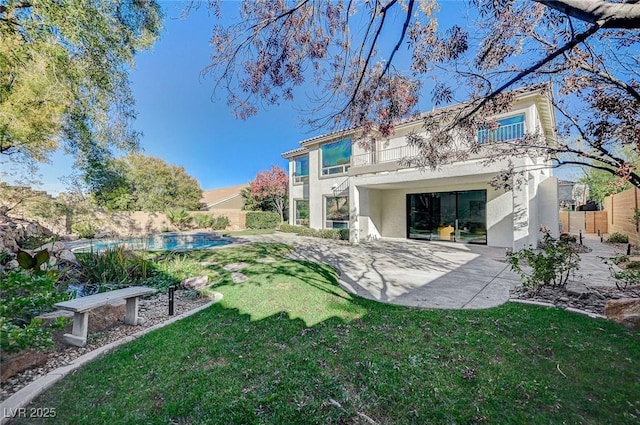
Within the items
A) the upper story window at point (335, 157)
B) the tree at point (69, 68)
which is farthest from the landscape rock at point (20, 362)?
the upper story window at point (335, 157)

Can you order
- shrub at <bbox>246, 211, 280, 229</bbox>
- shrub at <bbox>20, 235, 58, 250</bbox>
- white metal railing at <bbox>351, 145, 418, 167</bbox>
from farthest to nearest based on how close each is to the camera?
1. shrub at <bbox>246, 211, 280, 229</bbox>
2. white metal railing at <bbox>351, 145, 418, 167</bbox>
3. shrub at <bbox>20, 235, 58, 250</bbox>

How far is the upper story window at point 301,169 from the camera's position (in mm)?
21281

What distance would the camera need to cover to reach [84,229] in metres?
18.0

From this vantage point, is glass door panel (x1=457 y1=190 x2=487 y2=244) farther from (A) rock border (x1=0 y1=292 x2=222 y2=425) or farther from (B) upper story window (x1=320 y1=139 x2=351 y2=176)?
(A) rock border (x1=0 y1=292 x2=222 y2=425)

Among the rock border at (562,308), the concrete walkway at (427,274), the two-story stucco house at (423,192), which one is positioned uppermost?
the two-story stucco house at (423,192)

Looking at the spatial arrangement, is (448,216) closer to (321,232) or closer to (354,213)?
(354,213)

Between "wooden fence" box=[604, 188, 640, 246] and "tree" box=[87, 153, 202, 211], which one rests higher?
"tree" box=[87, 153, 202, 211]

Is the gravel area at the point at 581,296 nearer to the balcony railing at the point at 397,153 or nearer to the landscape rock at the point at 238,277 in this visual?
the landscape rock at the point at 238,277

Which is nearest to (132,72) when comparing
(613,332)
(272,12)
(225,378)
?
(272,12)

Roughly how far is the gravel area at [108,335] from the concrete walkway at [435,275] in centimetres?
390

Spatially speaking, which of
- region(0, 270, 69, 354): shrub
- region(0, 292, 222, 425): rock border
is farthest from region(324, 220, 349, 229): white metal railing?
region(0, 270, 69, 354): shrub

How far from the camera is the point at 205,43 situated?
4.98 meters

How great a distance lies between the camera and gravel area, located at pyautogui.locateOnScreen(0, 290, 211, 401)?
2947 mm

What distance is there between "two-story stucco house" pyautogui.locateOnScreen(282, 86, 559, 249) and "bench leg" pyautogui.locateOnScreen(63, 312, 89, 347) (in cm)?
626
